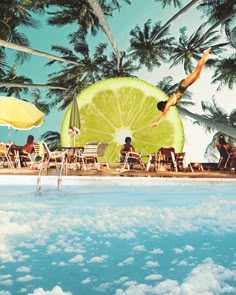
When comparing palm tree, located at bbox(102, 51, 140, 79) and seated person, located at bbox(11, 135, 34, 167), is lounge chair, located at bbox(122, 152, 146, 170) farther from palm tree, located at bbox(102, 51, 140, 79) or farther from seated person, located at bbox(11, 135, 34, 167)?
palm tree, located at bbox(102, 51, 140, 79)

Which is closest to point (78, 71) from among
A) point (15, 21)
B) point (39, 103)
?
point (39, 103)

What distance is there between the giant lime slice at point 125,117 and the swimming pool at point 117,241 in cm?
600

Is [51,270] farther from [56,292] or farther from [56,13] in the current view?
[56,13]

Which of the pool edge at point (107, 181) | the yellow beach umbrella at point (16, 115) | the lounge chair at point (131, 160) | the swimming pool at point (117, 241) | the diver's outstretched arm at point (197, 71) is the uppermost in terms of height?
the diver's outstretched arm at point (197, 71)

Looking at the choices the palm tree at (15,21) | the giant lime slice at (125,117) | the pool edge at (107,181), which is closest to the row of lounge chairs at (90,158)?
the pool edge at (107,181)

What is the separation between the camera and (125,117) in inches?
520

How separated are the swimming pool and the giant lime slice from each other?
600 centimetres

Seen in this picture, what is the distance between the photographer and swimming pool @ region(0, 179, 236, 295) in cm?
374

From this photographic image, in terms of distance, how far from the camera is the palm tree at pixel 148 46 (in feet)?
53.2

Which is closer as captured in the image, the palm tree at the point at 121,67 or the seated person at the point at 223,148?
the seated person at the point at 223,148

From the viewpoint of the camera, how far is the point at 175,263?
162 inches

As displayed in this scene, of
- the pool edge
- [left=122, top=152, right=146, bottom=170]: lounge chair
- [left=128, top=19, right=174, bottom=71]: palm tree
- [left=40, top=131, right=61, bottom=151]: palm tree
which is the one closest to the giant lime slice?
[left=122, top=152, right=146, bottom=170]: lounge chair

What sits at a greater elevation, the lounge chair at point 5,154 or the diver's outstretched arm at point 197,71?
the diver's outstretched arm at point 197,71

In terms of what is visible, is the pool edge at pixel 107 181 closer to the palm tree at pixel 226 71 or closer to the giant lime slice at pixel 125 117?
the giant lime slice at pixel 125 117
